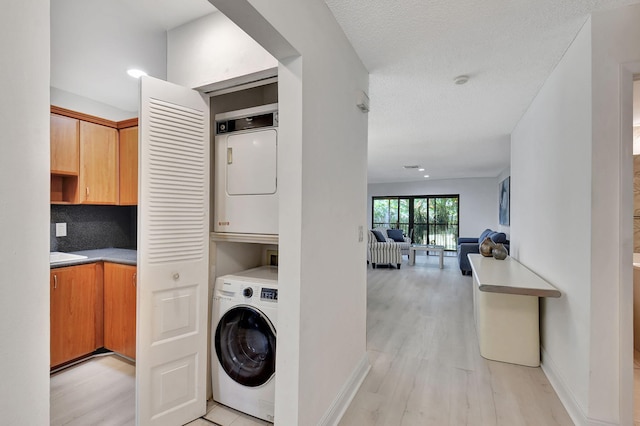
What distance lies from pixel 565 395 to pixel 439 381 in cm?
78

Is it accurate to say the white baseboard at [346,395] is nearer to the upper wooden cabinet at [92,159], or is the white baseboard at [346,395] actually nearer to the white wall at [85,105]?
the upper wooden cabinet at [92,159]

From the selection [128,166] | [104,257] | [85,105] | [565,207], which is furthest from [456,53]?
[85,105]

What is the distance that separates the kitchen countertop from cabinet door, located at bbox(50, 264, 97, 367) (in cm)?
4

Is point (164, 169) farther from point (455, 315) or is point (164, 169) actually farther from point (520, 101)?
point (455, 315)

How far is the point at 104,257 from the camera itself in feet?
8.68

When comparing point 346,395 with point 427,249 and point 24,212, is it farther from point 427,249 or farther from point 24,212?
point 427,249

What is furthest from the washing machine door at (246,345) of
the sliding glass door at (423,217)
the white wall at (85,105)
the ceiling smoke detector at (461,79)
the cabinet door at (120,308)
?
the sliding glass door at (423,217)

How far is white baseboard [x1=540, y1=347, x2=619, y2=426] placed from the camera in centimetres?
165

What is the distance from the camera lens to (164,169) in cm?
171

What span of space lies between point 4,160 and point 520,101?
3.64 metres

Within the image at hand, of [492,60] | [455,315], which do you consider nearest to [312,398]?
[492,60]

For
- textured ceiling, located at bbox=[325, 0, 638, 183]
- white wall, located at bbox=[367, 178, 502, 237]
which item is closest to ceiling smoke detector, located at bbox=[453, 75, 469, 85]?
textured ceiling, located at bbox=[325, 0, 638, 183]

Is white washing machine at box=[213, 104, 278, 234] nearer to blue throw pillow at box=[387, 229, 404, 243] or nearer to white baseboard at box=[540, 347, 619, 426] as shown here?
white baseboard at box=[540, 347, 619, 426]

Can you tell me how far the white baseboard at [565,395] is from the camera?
1.65m
